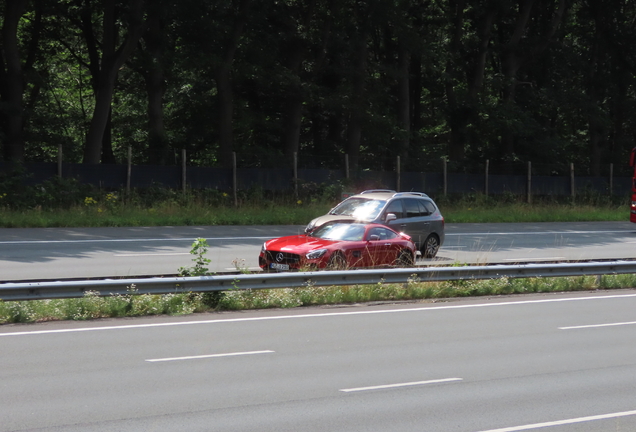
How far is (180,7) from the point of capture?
112ft

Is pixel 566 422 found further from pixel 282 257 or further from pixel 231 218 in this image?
pixel 231 218

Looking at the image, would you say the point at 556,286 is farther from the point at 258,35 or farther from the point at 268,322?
the point at 258,35

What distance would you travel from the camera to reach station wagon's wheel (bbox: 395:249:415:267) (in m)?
16.5

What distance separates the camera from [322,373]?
28.0 ft

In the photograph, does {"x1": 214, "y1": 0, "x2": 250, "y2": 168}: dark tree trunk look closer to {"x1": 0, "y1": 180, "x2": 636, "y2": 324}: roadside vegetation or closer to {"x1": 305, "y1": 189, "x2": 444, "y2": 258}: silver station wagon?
{"x1": 0, "y1": 180, "x2": 636, "y2": 324}: roadside vegetation

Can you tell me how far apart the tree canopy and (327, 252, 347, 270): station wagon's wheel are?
18.5 meters

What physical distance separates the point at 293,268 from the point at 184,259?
422 cm

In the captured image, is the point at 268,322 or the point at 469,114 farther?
the point at 469,114

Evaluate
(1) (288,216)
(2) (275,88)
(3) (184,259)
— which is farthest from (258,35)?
(3) (184,259)

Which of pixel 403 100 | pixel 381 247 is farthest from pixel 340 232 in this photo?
pixel 403 100

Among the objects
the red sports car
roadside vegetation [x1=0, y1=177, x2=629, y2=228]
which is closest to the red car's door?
the red sports car

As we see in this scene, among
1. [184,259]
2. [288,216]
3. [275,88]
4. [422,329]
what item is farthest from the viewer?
[275,88]

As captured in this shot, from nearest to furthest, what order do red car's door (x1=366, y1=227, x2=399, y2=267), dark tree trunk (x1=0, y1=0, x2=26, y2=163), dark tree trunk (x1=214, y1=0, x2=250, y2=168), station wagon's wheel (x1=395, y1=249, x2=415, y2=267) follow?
red car's door (x1=366, y1=227, x2=399, y2=267), station wagon's wheel (x1=395, y1=249, x2=415, y2=267), dark tree trunk (x1=0, y1=0, x2=26, y2=163), dark tree trunk (x1=214, y1=0, x2=250, y2=168)

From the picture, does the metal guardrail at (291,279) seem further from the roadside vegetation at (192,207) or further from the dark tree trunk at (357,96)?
the dark tree trunk at (357,96)
